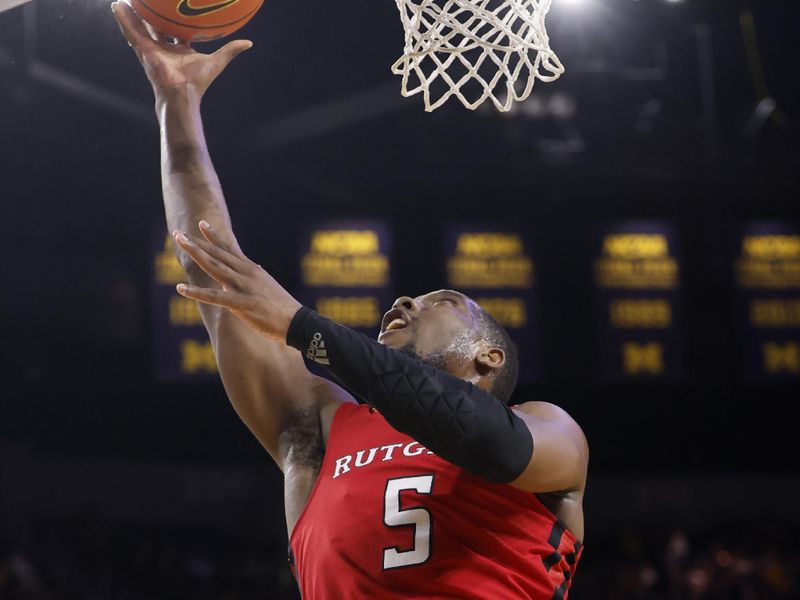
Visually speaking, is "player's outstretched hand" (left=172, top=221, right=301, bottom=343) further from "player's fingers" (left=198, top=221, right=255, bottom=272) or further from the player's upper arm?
the player's upper arm

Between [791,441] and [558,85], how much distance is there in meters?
3.30

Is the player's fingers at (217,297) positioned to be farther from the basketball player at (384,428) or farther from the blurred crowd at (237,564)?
the blurred crowd at (237,564)

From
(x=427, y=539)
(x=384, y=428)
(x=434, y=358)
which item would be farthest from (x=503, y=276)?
(x=427, y=539)

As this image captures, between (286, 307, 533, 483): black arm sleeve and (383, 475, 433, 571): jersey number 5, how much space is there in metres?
0.32

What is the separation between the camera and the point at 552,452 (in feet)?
6.77

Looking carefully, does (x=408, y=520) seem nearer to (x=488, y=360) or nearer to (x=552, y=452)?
(x=552, y=452)

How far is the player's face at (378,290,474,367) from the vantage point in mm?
2516

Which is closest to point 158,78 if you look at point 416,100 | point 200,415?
point 416,100

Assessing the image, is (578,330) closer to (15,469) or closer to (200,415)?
(200,415)

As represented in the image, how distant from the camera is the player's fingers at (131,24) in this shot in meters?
2.76

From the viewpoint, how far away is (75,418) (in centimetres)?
788

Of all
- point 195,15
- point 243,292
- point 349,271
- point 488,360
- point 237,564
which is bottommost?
point 237,564

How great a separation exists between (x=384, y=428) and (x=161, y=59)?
1122 mm

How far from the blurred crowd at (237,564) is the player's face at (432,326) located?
5036 millimetres
